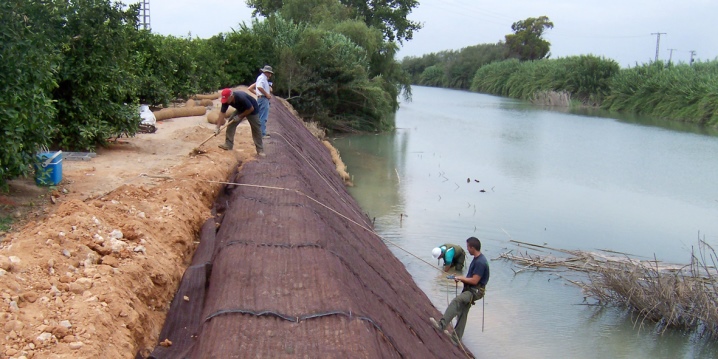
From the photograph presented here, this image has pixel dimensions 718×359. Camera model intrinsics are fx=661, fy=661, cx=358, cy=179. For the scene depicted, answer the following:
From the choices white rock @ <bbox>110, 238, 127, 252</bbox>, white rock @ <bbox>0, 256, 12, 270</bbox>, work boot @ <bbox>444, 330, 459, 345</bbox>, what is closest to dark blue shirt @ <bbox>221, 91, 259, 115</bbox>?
work boot @ <bbox>444, 330, 459, 345</bbox>

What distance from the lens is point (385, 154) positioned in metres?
26.0

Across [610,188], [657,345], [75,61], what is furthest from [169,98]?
[657,345]

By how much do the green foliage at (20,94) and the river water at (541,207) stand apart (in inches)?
246

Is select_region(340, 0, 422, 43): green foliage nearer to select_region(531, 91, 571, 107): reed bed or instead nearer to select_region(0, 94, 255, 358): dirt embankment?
select_region(531, 91, 571, 107): reed bed

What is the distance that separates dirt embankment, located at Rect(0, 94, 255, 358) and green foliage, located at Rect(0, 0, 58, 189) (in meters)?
0.47

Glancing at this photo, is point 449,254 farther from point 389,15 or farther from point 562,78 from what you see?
point 562,78

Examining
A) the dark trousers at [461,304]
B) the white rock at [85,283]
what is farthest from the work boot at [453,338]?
the white rock at [85,283]

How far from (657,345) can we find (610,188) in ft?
36.6

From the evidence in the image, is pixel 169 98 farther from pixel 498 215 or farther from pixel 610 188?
pixel 610 188

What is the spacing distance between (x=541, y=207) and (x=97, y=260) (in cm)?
1402

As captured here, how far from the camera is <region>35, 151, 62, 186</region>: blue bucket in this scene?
7.73 m

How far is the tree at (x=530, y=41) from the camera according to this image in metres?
92.8

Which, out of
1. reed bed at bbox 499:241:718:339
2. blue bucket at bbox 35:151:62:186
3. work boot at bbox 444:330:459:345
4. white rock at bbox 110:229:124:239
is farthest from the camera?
reed bed at bbox 499:241:718:339

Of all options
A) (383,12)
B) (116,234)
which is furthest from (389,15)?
(116,234)
